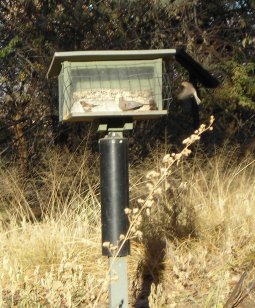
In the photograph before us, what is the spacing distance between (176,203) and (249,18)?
243 inches

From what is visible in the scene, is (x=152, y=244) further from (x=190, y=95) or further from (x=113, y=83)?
(x=113, y=83)

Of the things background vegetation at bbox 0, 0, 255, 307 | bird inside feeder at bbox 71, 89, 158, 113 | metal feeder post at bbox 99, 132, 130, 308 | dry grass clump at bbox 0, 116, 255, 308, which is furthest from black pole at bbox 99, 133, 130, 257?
dry grass clump at bbox 0, 116, 255, 308

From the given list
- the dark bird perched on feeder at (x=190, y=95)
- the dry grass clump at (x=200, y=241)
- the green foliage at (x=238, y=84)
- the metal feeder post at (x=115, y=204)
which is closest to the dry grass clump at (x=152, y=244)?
the dry grass clump at (x=200, y=241)

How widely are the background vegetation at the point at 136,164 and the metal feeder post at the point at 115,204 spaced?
0.39 meters

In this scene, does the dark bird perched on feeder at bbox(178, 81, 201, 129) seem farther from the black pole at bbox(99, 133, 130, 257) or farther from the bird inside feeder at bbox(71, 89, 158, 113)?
the black pole at bbox(99, 133, 130, 257)

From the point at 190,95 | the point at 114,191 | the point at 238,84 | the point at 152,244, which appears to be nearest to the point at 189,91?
the point at 190,95

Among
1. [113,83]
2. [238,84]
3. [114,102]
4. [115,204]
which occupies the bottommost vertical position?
[238,84]

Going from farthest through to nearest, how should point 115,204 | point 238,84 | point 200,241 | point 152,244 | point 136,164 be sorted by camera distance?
point 238,84
point 136,164
point 200,241
point 152,244
point 115,204

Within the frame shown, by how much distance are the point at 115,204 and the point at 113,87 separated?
2.79ft

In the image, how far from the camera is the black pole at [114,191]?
4.95 meters

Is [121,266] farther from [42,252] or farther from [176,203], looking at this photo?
[176,203]

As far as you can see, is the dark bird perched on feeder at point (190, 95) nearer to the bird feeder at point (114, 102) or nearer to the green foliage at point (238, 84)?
the bird feeder at point (114, 102)

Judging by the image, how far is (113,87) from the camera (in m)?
5.29

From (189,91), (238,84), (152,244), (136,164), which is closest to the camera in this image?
(189,91)
